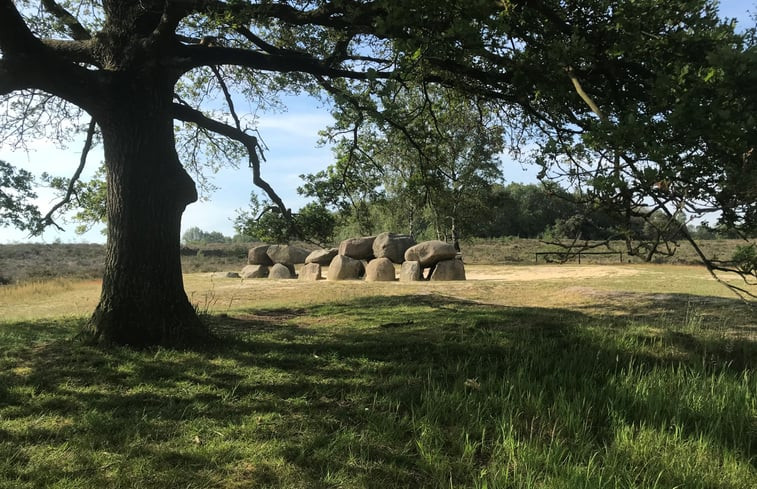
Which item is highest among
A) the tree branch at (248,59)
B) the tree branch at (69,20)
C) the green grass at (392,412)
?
the tree branch at (69,20)

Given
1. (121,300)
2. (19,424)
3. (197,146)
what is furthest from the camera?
(197,146)

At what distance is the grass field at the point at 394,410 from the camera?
9.07 feet

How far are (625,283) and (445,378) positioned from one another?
1366cm

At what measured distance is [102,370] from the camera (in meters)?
4.59

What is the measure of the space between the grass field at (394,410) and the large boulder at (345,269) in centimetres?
1301

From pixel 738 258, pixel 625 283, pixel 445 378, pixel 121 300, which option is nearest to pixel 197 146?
pixel 121 300

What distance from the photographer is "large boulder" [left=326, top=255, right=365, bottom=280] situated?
19.5 m

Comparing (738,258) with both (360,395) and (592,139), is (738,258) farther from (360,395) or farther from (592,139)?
(360,395)

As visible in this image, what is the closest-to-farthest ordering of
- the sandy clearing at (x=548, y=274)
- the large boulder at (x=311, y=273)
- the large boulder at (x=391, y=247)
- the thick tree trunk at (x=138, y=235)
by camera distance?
the thick tree trunk at (x=138, y=235) < the sandy clearing at (x=548, y=274) < the large boulder at (x=311, y=273) < the large boulder at (x=391, y=247)

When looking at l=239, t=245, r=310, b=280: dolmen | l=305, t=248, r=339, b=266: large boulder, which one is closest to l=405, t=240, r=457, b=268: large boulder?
A: l=305, t=248, r=339, b=266: large boulder

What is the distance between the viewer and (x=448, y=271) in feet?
59.9

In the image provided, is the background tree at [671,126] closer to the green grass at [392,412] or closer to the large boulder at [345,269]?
the green grass at [392,412]

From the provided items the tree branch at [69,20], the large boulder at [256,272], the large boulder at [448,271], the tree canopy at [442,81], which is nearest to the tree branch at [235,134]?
the tree canopy at [442,81]

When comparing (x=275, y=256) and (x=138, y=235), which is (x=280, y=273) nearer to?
(x=275, y=256)
